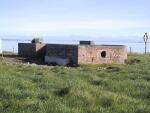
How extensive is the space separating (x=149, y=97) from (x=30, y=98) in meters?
3.14

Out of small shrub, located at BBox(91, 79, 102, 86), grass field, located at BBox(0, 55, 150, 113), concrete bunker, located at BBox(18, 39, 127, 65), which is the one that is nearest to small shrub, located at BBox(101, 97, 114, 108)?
grass field, located at BBox(0, 55, 150, 113)

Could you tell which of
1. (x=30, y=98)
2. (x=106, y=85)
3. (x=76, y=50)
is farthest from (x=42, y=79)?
(x=76, y=50)

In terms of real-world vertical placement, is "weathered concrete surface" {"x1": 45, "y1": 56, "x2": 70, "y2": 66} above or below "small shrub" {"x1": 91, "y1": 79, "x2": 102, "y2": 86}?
above

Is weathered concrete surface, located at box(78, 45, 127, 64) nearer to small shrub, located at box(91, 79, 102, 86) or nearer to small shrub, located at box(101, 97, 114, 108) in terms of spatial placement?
small shrub, located at box(91, 79, 102, 86)

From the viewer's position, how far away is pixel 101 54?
31906 millimetres

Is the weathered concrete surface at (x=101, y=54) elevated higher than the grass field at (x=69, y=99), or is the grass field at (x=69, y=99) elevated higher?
the weathered concrete surface at (x=101, y=54)

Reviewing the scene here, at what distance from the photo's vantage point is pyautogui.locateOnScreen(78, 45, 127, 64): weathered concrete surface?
30439 mm

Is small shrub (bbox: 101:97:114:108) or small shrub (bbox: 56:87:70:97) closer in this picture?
small shrub (bbox: 101:97:114:108)

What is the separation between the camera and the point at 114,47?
107 ft

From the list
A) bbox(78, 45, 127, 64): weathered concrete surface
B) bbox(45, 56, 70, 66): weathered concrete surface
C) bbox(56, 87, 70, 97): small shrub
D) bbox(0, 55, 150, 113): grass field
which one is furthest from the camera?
bbox(45, 56, 70, 66): weathered concrete surface

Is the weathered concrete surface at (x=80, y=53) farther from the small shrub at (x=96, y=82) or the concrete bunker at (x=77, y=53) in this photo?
the small shrub at (x=96, y=82)

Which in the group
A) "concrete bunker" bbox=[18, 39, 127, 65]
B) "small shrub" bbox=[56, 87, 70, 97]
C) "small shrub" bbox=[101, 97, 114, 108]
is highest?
"concrete bunker" bbox=[18, 39, 127, 65]

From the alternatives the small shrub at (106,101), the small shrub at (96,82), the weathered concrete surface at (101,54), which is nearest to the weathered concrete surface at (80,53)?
the weathered concrete surface at (101,54)

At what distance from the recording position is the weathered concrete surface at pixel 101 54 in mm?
30439
